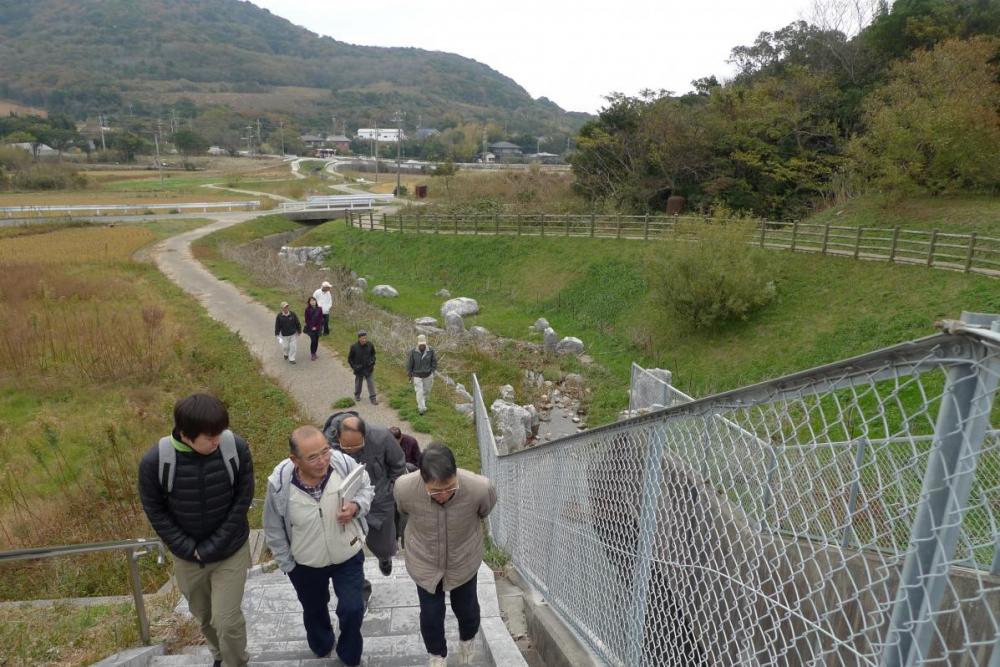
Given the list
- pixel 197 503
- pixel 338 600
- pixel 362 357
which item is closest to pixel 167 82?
pixel 362 357

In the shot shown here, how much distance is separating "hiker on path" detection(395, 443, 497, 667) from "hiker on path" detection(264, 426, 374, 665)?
32 cm

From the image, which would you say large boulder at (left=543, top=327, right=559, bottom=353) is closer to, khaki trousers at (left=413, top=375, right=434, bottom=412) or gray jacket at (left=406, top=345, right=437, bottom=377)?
khaki trousers at (left=413, top=375, right=434, bottom=412)

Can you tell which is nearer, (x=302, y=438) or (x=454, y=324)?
(x=302, y=438)

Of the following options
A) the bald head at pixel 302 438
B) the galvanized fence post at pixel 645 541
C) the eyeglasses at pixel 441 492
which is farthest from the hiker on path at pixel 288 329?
the galvanized fence post at pixel 645 541

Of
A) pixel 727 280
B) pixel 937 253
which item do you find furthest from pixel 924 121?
pixel 727 280

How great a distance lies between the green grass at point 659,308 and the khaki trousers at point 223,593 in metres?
9.95

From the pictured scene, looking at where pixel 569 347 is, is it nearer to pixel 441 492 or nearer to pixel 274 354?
pixel 274 354

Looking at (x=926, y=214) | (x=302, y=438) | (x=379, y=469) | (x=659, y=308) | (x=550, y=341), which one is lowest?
(x=550, y=341)

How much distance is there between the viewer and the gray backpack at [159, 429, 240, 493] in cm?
307

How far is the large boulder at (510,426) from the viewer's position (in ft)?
34.9

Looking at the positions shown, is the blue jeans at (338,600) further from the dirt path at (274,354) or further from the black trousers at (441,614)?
the dirt path at (274,354)

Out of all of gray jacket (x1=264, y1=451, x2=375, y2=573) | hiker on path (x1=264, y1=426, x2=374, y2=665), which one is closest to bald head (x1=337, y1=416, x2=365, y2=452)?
hiker on path (x1=264, y1=426, x2=374, y2=665)

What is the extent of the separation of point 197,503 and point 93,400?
8523mm

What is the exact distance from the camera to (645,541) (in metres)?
2.68
